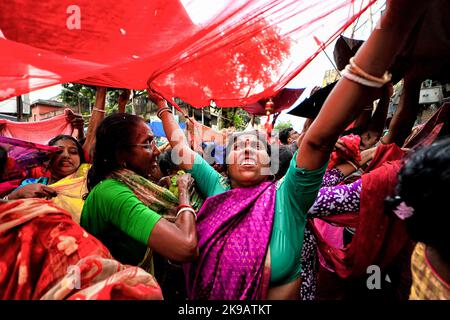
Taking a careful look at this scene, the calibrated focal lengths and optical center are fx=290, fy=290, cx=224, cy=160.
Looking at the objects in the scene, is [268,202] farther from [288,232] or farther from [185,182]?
[185,182]

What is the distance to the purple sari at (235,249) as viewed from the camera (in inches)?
56.1

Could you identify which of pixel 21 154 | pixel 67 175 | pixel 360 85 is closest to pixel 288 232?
pixel 360 85

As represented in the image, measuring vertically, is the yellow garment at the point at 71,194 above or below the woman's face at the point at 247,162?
below

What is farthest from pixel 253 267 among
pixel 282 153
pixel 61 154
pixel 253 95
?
pixel 61 154

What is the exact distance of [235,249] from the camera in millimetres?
1492

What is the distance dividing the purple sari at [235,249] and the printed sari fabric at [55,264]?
1.57 feet

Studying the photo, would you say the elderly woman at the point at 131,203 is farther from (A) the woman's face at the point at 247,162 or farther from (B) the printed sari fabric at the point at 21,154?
(B) the printed sari fabric at the point at 21,154

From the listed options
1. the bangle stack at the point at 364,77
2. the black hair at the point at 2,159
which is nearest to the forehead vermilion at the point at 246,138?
the bangle stack at the point at 364,77

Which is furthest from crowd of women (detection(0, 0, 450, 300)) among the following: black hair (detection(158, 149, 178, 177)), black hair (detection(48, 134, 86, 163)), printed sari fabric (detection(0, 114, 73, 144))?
printed sari fabric (detection(0, 114, 73, 144))

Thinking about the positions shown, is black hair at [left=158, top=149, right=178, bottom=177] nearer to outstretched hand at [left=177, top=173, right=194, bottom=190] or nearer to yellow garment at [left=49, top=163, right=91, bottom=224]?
yellow garment at [left=49, top=163, right=91, bottom=224]

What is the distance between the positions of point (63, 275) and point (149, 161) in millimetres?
961

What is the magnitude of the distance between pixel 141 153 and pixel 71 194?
1.08m

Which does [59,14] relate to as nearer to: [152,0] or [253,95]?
[152,0]

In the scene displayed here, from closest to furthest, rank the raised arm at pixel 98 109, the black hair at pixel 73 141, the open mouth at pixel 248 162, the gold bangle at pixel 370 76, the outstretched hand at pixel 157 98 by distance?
the gold bangle at pixel 370 76 → the open mouth at pixel 248 162 → the outstretched hand at pixel 157 98 → the raised arm at pixel 98 109 → the black hair at pixel 73 141
